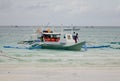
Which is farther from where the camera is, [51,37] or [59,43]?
[51,37]

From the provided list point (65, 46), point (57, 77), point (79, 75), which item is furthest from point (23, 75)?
point (65, 46)

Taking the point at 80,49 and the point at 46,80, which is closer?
the point at 46,80

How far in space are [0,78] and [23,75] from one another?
135 centimetres

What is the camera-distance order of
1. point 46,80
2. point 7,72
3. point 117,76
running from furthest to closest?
1. point 7,72
2. point 117,76
3. point 46,80

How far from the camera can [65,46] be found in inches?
1372

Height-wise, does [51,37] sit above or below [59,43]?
above

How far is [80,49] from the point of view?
115 ft

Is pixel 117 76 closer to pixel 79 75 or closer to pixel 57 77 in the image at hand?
pixel 79 75

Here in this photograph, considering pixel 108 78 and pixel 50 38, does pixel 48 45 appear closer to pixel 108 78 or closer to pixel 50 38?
pixel 50 38

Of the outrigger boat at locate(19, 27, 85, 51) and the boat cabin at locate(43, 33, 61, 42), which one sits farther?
the boat cabin at locate(43, 33, 61, 42)

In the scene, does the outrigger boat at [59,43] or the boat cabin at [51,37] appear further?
the boat cabin at [51,37]

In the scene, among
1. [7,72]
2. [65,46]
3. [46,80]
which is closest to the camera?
[46,80]

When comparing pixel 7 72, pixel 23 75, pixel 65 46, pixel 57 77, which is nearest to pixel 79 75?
pixel 57 77

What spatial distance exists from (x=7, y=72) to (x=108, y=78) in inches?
213
